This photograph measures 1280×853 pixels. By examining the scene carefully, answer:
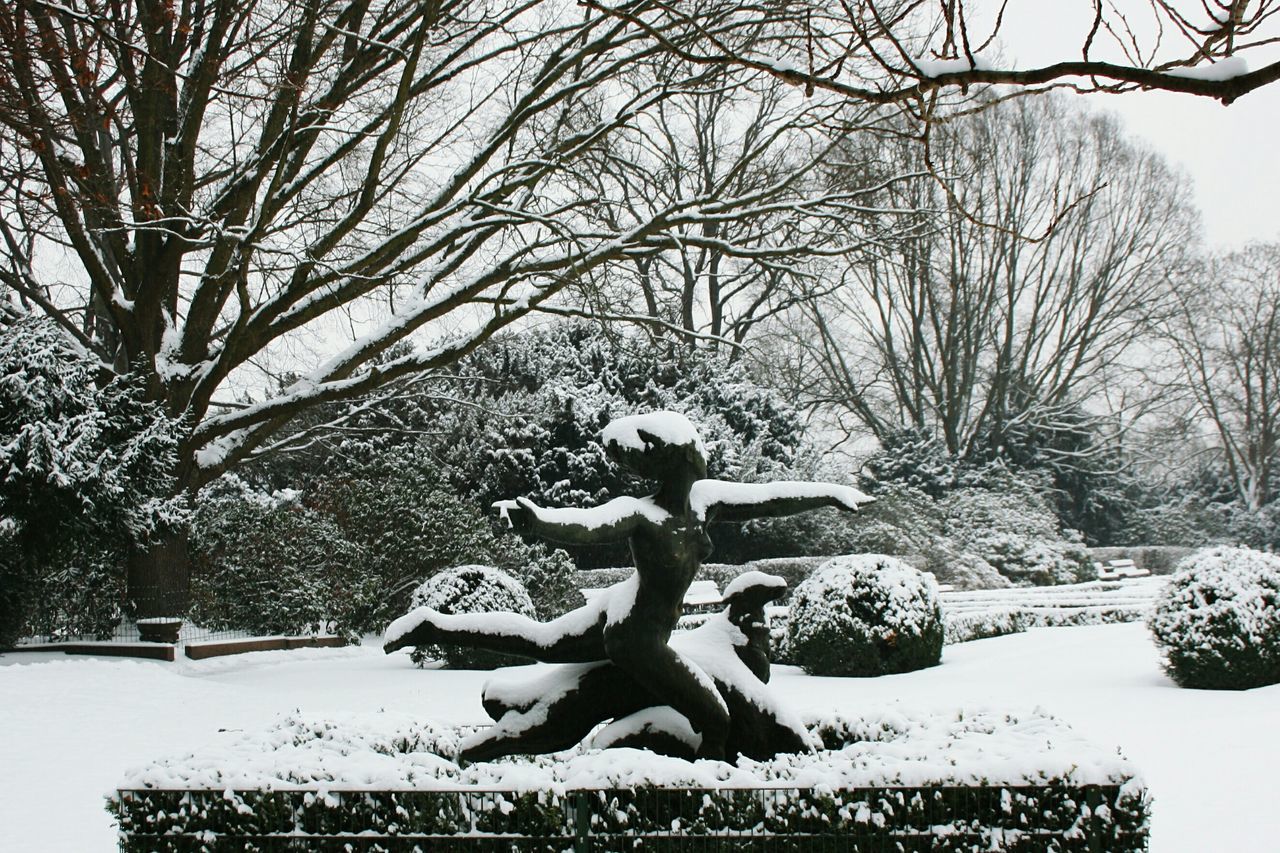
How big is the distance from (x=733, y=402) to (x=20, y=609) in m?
16.7

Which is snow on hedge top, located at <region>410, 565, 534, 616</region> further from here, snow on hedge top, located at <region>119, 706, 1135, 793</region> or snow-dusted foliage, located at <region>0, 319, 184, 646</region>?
snow on hedge top, located at <region>119, 706, 1135, 793</region>

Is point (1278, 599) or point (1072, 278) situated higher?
point (1072, 278)

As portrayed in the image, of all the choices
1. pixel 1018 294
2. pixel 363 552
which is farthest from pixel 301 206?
pixel 1018 294

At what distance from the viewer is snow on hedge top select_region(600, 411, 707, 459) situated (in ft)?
18.1

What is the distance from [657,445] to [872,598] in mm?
8615

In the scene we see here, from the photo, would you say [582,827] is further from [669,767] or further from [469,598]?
[469,598]

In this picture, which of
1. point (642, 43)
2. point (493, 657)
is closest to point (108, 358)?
point (493, 657)

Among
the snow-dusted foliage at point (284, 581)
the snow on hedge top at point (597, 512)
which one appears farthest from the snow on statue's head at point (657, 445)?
the snow-dusted foliage at point (284, 581)

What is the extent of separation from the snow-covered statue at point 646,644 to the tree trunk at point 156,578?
1062 cm

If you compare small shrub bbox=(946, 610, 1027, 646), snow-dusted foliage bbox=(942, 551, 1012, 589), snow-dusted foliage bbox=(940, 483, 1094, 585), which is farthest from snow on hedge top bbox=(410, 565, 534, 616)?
snow-dusted foliage bbox=(940, 483, 1094, 585)

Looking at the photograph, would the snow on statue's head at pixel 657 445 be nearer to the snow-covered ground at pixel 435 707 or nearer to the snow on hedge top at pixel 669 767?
the snow on hedge top at pixel 669 767

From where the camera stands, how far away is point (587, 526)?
17.2 ft

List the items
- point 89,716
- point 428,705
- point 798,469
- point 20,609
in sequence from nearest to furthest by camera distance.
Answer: point 89,716, point 428,705, point 20,609, point 798,469

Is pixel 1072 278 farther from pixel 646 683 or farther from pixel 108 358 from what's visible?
pixel 646 683
